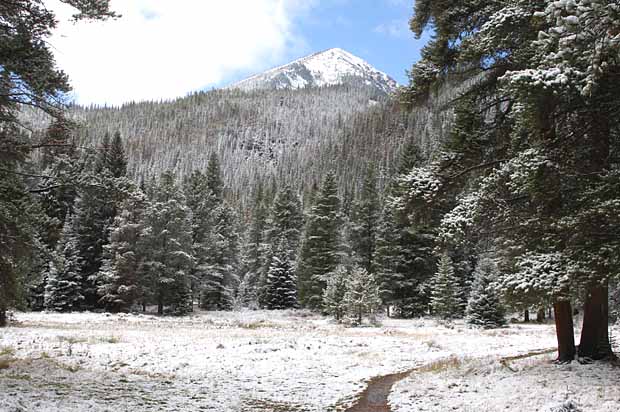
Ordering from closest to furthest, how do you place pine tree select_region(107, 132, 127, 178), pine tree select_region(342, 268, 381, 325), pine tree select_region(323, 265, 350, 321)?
pine tree select_region(342, 268, 381, 325) → pine tree select_region(323, 265, 350, 321) → pine tree select_region(107, 132, 127, 178)

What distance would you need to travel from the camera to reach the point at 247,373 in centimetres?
1370

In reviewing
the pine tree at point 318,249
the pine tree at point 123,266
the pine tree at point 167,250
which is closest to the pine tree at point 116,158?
the pine tree at point 167,250

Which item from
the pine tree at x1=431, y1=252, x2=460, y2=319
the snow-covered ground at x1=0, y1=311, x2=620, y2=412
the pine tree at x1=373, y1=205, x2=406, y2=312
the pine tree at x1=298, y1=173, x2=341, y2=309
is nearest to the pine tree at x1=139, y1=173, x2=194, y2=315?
the pine tree at x1=298, y1=173, x2=341, y2=309

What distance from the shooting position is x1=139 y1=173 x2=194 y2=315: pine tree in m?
37.9

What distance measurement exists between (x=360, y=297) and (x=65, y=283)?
73.1 ft

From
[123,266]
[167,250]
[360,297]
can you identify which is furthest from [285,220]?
[360,297]

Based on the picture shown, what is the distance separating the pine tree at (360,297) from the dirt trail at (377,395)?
50.7 feet

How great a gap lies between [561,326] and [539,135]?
4445 millimetres

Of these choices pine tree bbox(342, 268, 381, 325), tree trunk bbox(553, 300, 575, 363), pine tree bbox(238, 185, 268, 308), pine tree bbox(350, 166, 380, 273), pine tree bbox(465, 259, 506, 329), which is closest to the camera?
tree trunk bbox(553, 300, 575, 363)

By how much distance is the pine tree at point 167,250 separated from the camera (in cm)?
3791

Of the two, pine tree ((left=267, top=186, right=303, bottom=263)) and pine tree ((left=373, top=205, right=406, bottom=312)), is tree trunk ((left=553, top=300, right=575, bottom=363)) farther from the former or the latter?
pine tree ((left=267, top=186, right=303, bottom=263))

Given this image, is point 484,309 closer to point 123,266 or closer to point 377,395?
point 377,395

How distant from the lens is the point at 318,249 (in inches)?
1692

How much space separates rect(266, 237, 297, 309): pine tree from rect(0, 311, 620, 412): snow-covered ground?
66.8ft
